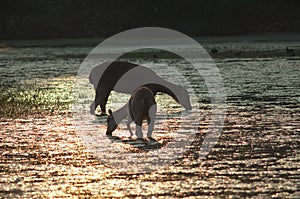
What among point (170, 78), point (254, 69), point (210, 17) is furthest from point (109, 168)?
point (210, 17)

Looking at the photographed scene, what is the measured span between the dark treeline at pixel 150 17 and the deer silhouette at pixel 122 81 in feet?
153

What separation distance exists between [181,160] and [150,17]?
56590 mm

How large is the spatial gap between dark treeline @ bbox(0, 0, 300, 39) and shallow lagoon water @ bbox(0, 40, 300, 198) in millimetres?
46128

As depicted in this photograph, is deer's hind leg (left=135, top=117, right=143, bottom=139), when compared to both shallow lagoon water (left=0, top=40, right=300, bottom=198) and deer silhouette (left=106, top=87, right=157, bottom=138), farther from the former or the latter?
shallow lagoon water (left=0, top=40, right=300, bottom=198)

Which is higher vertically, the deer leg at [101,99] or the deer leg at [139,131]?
the deer leg at [101,99]

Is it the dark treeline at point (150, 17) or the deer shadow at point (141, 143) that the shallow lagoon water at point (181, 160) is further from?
the dark treeline at point (150, 17)

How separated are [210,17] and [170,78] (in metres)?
41.9

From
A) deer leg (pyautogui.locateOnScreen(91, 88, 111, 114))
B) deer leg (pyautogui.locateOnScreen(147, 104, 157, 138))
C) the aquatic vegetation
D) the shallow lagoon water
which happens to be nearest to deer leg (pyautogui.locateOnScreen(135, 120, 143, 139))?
deer leg (pyautogui.locateOnScreen(147, 104, 157, 138))

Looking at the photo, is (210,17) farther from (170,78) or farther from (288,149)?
(288,149)

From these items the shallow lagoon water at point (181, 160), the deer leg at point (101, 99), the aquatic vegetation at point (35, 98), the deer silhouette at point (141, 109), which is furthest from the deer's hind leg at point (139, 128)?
the aquatic vegetation at point (35, 98)

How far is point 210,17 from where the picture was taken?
6700 centimetres

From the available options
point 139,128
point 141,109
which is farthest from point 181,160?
point 139,128

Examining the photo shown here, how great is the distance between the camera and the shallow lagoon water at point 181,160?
1027cm

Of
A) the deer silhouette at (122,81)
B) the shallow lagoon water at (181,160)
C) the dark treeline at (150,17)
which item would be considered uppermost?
the dark treeline at (150,17)
